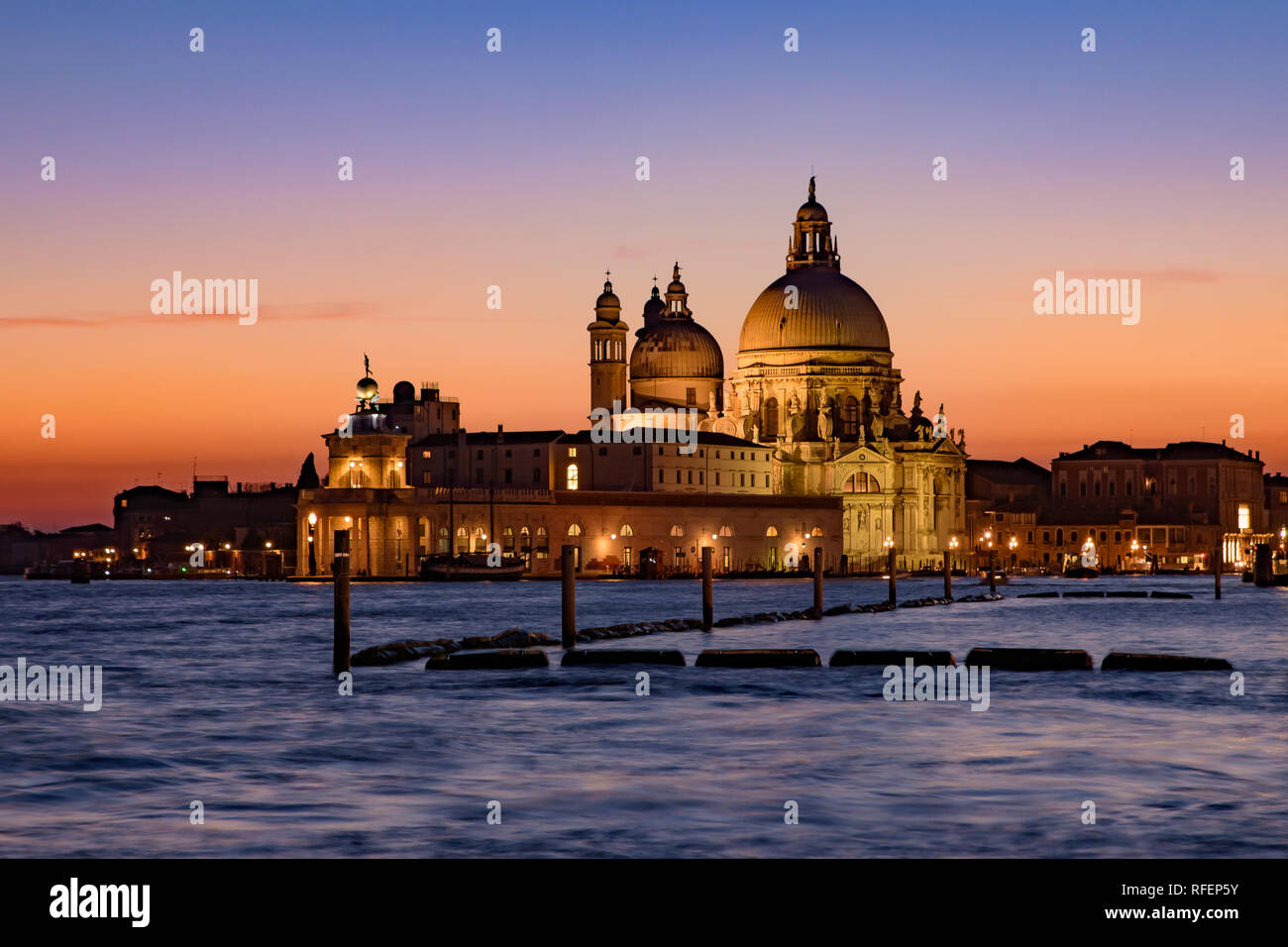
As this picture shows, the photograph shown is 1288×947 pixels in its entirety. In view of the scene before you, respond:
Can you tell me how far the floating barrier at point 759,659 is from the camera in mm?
32562

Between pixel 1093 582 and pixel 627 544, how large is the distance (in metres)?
28.4

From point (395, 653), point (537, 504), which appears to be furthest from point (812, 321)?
point (395, 653)

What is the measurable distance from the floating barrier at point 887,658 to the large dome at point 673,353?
96787 millimetres

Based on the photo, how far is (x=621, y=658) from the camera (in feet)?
108

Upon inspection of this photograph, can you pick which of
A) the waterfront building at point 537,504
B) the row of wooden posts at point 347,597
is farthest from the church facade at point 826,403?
the row of wooden posts at point 347,597

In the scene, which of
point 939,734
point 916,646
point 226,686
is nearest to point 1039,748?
point 939,734

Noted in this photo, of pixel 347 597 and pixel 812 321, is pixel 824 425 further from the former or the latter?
pixel 347 597

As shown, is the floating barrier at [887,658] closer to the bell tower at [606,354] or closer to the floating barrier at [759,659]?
the floating barrier at [759,659]

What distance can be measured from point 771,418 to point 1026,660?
97.6 m

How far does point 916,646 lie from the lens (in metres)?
42.3

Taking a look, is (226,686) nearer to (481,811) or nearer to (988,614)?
(481,811)

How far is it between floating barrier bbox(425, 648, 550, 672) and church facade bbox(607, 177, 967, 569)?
9334cm

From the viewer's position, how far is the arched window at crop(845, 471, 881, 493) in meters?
128
